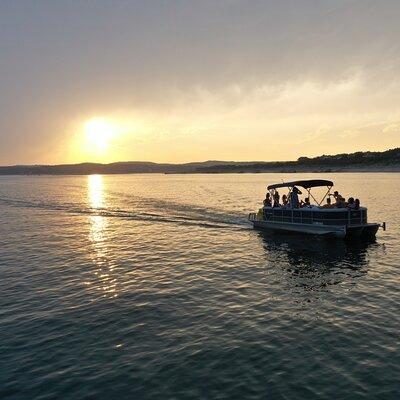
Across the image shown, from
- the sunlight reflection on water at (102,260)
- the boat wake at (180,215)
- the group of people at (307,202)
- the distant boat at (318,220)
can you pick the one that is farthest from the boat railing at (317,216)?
the sunlight reflection on water at (102,260)

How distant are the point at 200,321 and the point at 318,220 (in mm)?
21958

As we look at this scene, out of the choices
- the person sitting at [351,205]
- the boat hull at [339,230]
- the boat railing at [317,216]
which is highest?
the person sitting at [351,205]

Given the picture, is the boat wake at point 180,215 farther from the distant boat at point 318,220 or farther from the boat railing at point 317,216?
the boat railing at point 317,216

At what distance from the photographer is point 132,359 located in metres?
13.0

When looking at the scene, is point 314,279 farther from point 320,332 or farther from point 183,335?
point 183,335

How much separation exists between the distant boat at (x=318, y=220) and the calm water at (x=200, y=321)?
1527mm

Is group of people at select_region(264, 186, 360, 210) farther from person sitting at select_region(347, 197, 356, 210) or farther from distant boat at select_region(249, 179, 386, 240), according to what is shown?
distant boat at select_region(249, 179, 386, 240)

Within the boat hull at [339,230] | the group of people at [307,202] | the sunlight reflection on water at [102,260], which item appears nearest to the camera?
the sunlight reflection on water at [102,260]

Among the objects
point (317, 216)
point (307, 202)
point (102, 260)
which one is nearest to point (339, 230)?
point (317, 216)

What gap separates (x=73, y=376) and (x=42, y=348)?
8.37 feet

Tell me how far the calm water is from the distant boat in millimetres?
1527

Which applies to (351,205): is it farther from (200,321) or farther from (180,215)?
(180,215)

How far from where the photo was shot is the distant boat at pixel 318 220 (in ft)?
108

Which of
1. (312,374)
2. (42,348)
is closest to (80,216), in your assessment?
(42,348)
